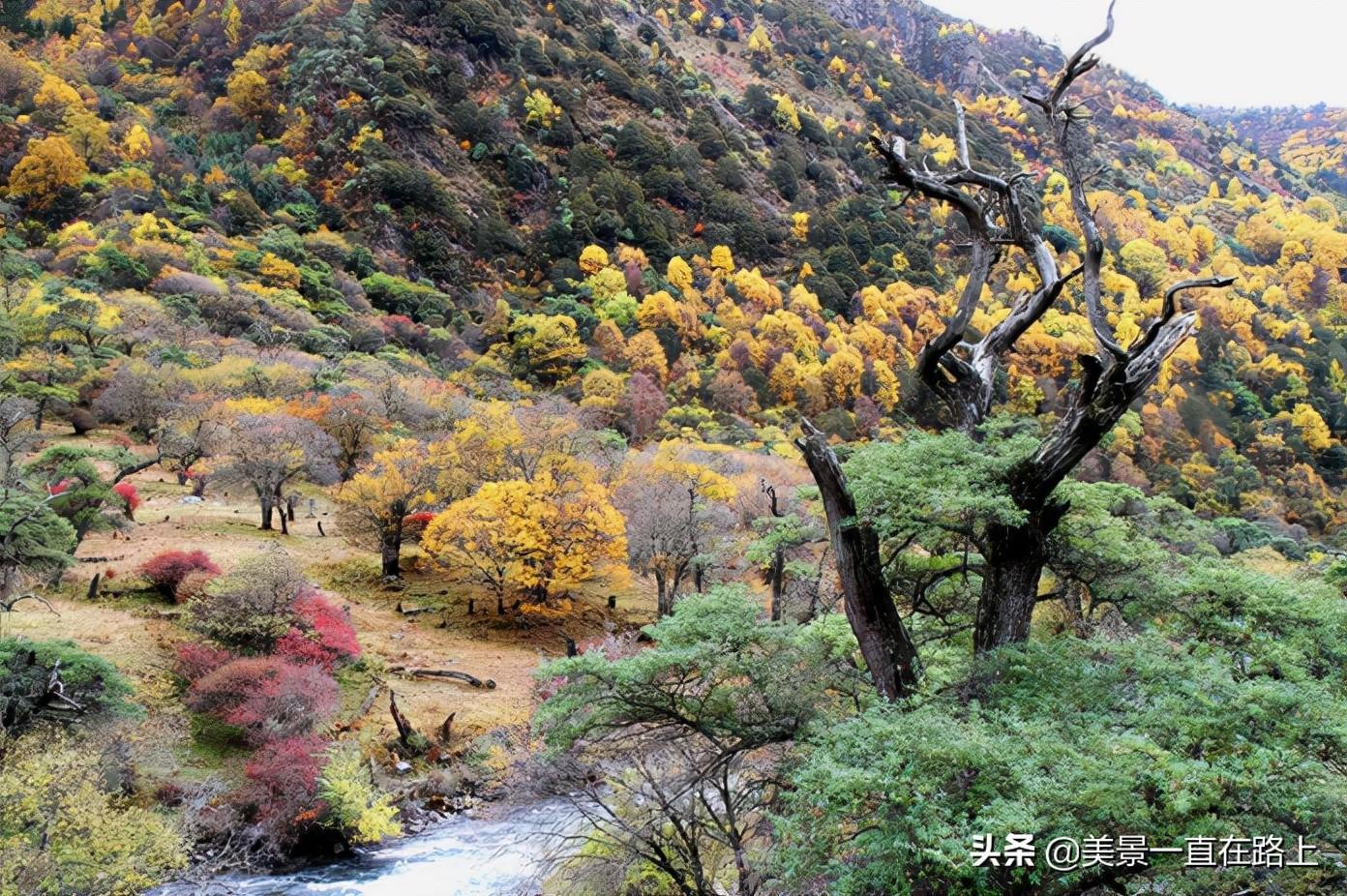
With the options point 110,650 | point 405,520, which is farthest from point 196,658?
point 405,520

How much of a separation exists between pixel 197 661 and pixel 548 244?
67829 millimetres

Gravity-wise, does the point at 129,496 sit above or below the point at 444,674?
above

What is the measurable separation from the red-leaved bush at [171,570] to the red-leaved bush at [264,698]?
240 inches

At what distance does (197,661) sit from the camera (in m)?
19.9

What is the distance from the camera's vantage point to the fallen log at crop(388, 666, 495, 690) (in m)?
24.5

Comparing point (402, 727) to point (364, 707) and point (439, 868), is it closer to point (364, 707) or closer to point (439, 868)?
point (364, 707)

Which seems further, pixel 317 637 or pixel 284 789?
pixel 317 637

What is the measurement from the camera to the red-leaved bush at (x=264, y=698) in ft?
60.1

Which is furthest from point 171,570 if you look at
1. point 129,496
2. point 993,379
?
point 993,379

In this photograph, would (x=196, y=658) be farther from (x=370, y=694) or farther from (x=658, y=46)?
(x=658, y=46)

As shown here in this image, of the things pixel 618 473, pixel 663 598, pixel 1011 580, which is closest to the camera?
pixel 1011 580

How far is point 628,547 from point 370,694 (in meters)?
11.0

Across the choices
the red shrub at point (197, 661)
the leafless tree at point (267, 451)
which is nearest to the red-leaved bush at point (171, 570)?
the red shrub at point (197, 661)

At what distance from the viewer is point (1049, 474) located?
9078mm
